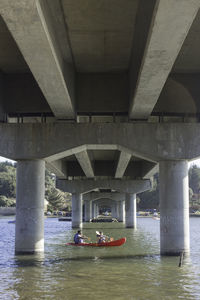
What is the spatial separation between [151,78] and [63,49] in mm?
4008

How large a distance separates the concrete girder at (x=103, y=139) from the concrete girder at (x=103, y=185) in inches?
1165

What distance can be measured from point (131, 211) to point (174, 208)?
38.4 metres

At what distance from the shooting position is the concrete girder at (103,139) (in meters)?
21.6

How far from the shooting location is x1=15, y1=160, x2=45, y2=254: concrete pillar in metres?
21.4

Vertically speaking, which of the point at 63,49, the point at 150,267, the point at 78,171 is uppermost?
the point at 63,49

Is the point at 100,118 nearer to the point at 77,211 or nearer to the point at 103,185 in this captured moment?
the point at 103,185

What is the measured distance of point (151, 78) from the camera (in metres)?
15.1

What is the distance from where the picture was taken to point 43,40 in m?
11.7

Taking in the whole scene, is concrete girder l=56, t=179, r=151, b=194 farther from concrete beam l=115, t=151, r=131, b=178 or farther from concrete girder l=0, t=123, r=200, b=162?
concrete girder l=0, t=123, r=200, b=162

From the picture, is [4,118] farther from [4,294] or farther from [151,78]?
[4,294]

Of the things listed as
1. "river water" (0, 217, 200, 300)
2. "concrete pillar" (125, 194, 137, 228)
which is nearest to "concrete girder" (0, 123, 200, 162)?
"river water" (0, 217, 200, 300)

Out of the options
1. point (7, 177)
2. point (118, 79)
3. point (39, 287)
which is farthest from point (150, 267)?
point (7, 177)

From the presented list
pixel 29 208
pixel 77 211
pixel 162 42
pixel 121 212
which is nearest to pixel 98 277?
pixel 29 208

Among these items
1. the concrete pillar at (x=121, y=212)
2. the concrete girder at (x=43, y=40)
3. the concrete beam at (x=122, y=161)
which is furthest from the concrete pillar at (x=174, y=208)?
the concrete pillar at (x=121, y=212)
